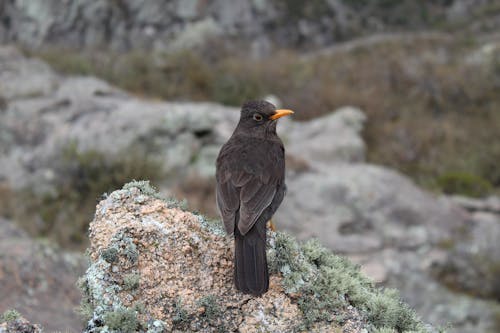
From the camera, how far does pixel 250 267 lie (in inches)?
138

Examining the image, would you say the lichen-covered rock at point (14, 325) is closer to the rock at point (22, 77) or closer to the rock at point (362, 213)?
the rock at point (362, 213)

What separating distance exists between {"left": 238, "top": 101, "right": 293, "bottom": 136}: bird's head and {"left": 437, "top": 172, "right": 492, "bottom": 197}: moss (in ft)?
27.2

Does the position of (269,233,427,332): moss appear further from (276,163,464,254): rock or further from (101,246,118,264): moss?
(276,163,464,254): rock

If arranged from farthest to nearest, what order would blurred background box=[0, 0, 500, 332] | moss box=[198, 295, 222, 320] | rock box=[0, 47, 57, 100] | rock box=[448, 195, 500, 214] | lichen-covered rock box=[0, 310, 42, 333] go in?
rock box=[0, 47, 57, 100] < rock box=[448, 195, 500, 214] < blurred background box=[0, 0, 500, 332] < moss box=[198, 295, 222, 320] < lichen-covered rock box=[0, 310, 42, 333]

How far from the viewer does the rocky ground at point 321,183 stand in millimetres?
9273

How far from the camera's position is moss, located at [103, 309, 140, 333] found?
3.06 m

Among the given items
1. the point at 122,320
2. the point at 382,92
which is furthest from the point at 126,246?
the point at 382,92

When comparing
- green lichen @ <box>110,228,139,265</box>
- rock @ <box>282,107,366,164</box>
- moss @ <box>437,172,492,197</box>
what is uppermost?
rock @ <box>282,107,366,164</box>

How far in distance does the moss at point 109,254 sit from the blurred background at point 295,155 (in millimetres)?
1940

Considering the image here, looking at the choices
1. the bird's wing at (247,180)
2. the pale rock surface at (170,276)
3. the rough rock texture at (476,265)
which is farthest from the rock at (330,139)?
the pale rock surface at (170,276)

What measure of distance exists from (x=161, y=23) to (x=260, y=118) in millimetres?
24993

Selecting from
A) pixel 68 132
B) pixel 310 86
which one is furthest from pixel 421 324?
pixel 310 86

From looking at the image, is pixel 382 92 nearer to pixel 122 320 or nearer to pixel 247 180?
pixel 247 180

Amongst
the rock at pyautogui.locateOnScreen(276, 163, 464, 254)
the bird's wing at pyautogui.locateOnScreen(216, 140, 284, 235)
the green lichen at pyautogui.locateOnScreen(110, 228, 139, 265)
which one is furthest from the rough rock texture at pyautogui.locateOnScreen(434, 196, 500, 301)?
the green lichen at pyautogui.locateOnScreen(110, 228, 139, 265)
